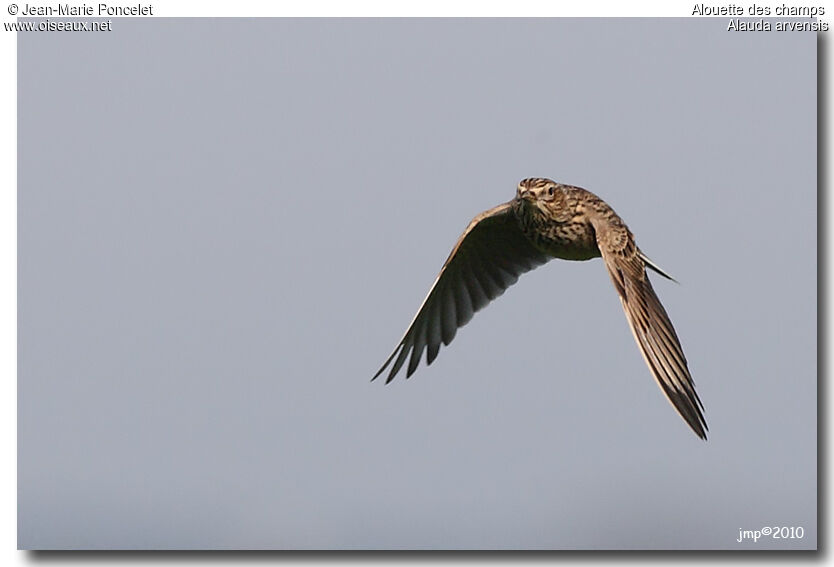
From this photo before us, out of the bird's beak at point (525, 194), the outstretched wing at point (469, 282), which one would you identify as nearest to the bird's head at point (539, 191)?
the bird's beak at point (525, 194)

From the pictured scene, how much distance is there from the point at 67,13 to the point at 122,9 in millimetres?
229

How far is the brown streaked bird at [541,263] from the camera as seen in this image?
3.70 m

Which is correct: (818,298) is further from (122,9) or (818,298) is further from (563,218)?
(122,9)

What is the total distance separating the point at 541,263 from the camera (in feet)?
16.2

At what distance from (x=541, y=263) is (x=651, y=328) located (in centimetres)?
123

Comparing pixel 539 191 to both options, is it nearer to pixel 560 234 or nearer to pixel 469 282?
pixel 560 234

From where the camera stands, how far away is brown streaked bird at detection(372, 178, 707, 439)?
370cm

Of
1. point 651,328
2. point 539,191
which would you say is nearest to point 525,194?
point 539,191

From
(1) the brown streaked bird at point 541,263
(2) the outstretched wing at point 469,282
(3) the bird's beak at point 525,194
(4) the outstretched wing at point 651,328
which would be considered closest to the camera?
(4) the outstretched wing at point 651,328

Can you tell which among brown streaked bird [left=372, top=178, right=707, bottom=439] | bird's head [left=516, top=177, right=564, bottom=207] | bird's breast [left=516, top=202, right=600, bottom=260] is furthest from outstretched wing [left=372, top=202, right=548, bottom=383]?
bird's head [left=516, top=177, right=564, bottom=207]

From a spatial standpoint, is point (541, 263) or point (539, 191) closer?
point (539, 191)

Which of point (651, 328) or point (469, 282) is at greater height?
point (469, 282)

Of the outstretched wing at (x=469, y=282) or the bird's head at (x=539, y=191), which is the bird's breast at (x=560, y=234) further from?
the outstretched wing at (x=469, y=282)

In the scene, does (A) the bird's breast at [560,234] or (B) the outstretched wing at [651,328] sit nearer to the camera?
(B) the outstretched wing at [651,328]
